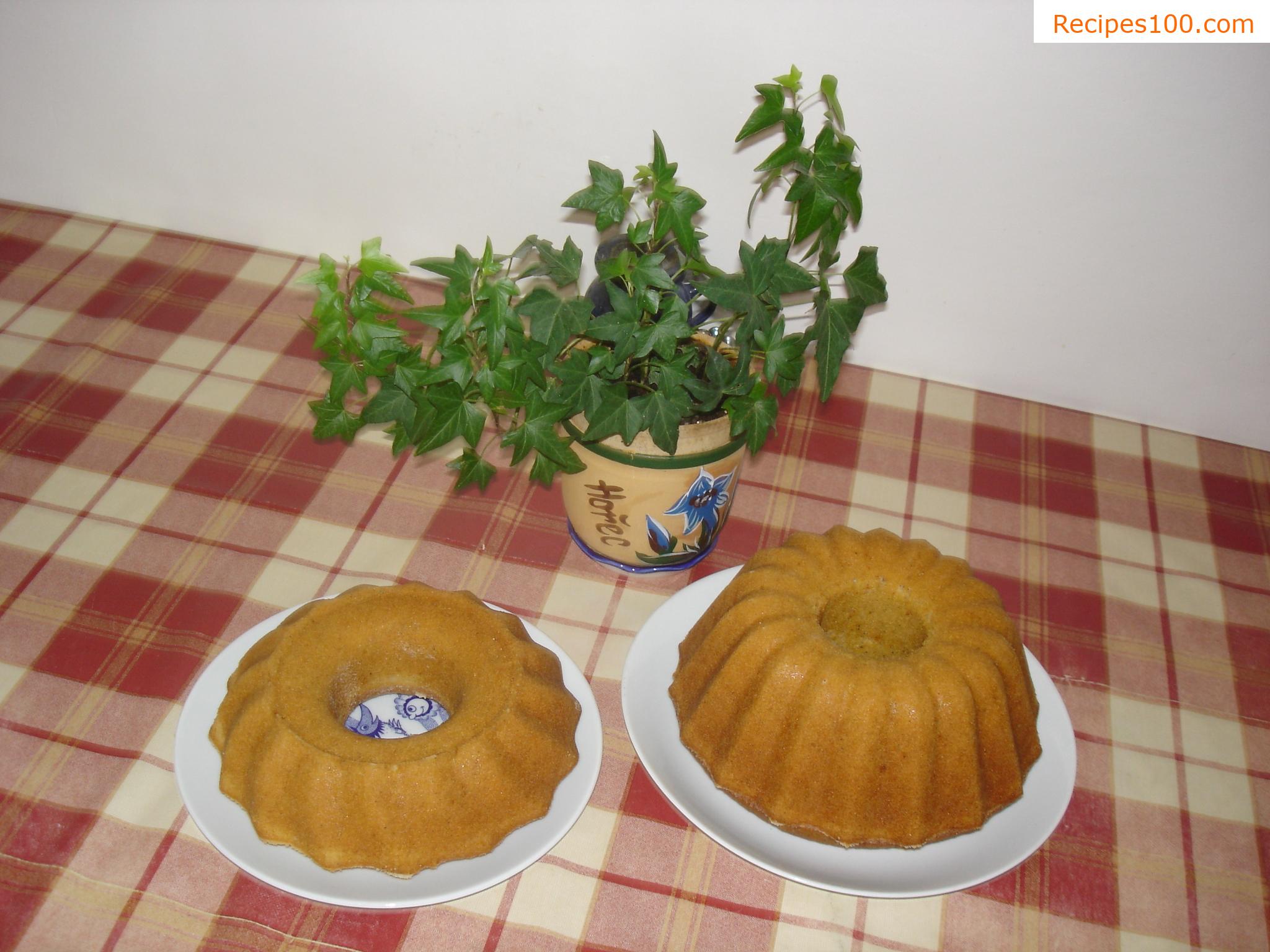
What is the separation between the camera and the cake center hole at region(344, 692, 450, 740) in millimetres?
978

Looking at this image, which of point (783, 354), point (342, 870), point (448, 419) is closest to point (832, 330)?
point (783, 354)

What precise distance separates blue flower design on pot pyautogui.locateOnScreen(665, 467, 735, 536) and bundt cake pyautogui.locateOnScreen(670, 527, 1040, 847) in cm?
12

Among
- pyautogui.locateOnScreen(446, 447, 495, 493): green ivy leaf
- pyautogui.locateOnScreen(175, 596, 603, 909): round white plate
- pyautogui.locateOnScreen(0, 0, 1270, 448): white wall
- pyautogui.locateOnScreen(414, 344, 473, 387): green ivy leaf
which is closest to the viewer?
pyautogui.locateOnScreen(175, 596, 603, 909): round white plate

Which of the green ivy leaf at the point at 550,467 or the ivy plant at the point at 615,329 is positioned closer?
the ivy plant at the point at 615,329

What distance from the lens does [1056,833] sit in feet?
3.30

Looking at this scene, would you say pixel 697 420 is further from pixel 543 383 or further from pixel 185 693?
pixel 185 693

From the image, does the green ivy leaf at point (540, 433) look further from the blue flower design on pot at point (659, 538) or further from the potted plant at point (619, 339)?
the blue flower design on pot at point (659, 538)

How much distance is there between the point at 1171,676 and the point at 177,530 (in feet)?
3.78

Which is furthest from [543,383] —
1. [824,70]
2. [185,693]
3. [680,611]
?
[824,70]

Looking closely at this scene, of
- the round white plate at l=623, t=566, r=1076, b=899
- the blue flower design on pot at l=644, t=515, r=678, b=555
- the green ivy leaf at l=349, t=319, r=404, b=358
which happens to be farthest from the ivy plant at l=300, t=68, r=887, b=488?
the round white plate at l=623, t=566, r=1076, b=899

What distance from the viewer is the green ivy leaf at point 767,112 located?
3.24 ft

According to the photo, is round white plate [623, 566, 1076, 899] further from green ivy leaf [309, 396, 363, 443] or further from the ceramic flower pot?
green ivy leaf [309, 396, 363, 443]

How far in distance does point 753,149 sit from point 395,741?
914 mm

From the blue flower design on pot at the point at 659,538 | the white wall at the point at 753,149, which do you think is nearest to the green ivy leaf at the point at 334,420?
the blue flower design on pot at the point at 659,538
